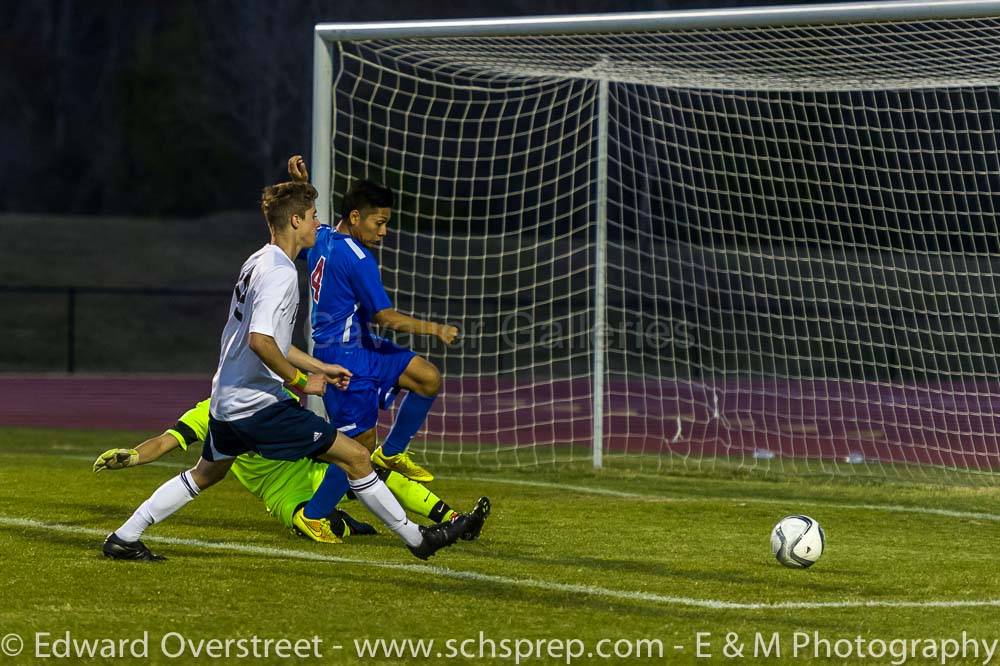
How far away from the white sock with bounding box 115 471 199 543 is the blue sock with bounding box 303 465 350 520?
32.9 inches

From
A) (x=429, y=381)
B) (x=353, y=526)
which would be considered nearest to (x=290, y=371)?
(x=429, y=381)

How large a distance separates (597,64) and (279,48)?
26086mm

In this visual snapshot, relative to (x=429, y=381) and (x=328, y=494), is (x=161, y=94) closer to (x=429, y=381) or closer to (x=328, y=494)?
(x=429, y=381)

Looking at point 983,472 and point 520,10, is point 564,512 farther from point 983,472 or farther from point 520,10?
point 520,10

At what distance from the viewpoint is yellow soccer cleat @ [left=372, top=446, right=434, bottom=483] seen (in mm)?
7792

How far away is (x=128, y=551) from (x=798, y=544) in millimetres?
2972

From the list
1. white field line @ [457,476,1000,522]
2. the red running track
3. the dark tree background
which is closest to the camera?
white field line @ [457,476,1000,522]

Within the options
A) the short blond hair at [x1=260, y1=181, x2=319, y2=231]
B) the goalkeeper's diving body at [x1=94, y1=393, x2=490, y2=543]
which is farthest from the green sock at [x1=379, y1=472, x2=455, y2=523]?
the short blond hair at [x1=260, y1=181, x2=319, y2=231]

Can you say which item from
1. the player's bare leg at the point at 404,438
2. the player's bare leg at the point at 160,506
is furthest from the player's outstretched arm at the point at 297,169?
the player's bare leg at the point at 160,506

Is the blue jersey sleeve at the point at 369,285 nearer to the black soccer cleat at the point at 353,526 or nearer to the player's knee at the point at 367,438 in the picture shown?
the player's knee at the point at 367,438

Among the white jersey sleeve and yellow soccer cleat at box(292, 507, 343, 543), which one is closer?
the white jersey sleeve

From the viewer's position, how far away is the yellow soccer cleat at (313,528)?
735cm

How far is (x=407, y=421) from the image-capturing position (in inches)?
315

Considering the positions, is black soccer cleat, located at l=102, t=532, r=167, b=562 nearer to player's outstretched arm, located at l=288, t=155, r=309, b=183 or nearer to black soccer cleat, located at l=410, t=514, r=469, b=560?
black soccer cleat, located at l=410, t=514, r=469, b=560
